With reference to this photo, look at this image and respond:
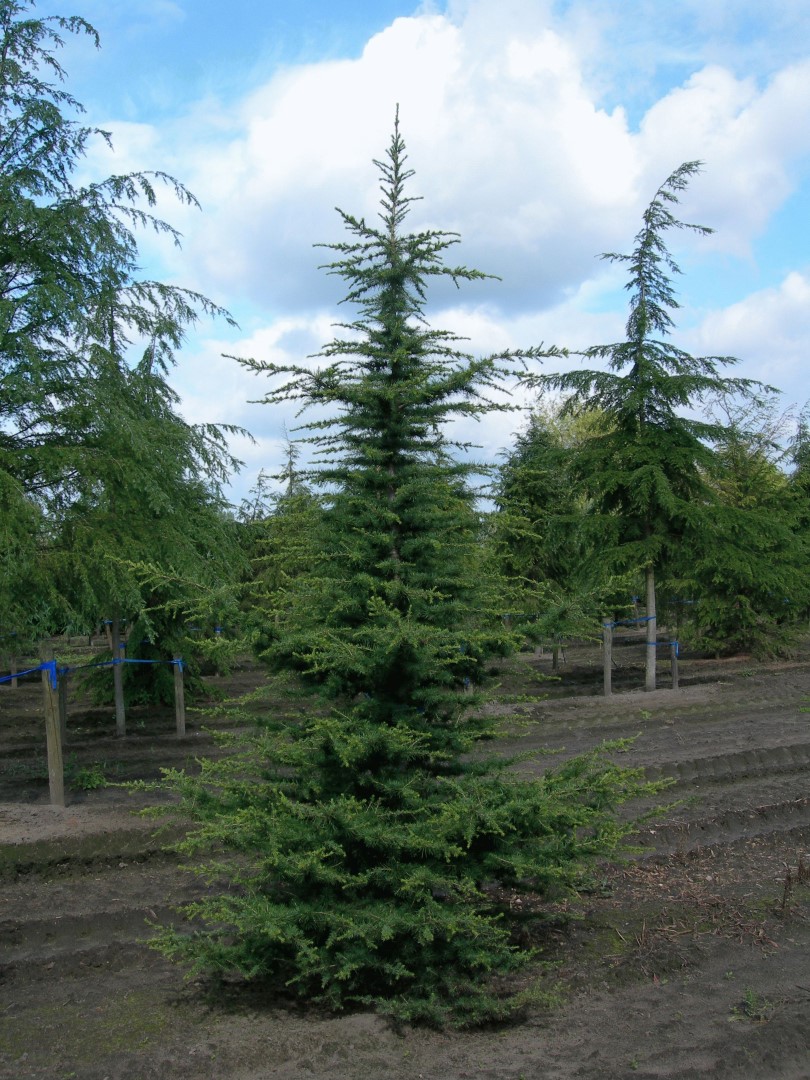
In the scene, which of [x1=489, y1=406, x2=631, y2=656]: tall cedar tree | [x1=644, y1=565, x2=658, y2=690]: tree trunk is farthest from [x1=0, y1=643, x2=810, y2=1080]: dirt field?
[x1=644, y1=565, x2=658, y2=690]: tree trunk

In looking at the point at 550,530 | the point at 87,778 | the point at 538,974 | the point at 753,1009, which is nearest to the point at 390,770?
the point at 538,974

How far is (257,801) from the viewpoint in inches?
208

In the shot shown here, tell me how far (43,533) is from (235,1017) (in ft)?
15.6

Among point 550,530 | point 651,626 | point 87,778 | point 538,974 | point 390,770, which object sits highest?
point 550,530

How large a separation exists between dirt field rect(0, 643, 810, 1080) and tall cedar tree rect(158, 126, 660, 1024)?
312 millimetres

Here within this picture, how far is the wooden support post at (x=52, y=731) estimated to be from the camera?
948 centimetres

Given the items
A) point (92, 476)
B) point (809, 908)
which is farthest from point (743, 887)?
point (92, 476)

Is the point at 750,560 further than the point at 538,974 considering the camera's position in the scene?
Yes

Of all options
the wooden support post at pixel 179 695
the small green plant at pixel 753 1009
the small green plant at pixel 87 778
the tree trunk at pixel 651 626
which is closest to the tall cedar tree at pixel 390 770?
the small green plant at pixel 753 1009

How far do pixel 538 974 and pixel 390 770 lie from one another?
169 centimetres

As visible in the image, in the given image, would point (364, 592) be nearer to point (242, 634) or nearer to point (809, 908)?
point (242, 634)

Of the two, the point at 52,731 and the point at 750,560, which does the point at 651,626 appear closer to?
the point at 750,560

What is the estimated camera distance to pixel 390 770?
547 centimetres

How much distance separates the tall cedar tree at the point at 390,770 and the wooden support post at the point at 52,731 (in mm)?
4353
